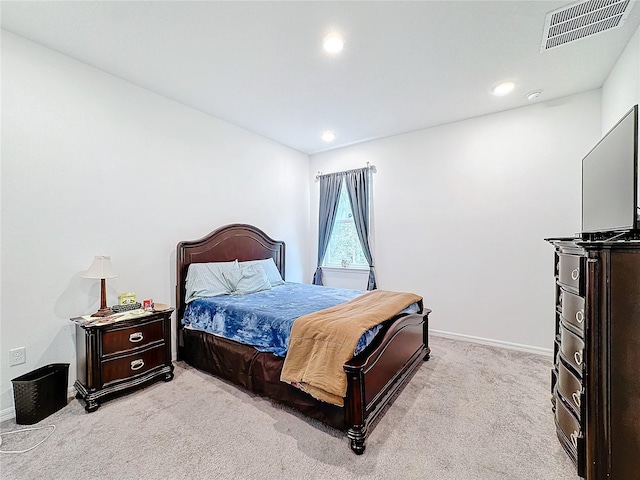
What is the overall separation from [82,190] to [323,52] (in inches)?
93.5

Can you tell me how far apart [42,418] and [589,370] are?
11.2 ft

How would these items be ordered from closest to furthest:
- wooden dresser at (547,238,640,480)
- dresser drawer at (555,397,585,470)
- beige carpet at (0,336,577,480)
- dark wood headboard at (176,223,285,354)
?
wooden dresser at (547,238,640,480), dresser drawer at (555,397,585,470), beige carpet at (0,336,577,480), dark wood headboard at (176,223,285,354)

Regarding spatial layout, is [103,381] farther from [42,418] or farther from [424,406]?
[424,406]

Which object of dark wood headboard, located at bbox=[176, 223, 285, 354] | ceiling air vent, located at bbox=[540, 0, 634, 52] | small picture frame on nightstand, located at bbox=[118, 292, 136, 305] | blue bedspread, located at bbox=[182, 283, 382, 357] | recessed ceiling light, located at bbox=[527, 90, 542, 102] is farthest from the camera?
dark wood headboard, located at bbox=[176, 223, 285, 354]

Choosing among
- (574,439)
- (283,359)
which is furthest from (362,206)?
(574,439)

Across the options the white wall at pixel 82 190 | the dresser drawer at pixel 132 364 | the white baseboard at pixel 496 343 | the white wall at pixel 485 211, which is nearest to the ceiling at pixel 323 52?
the white wall at pixel 82 190

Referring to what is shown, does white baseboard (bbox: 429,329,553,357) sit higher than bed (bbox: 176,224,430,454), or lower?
lower

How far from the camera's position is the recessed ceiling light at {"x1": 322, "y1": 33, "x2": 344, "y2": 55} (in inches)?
83.4

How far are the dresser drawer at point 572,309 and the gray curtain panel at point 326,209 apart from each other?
3.29 m

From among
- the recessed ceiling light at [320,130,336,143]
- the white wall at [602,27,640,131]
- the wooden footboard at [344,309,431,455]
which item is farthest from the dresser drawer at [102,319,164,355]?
the white wall at [602,27,640,131]

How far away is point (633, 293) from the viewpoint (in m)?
1.23

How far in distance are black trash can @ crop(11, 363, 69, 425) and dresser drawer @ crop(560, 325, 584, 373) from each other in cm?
340

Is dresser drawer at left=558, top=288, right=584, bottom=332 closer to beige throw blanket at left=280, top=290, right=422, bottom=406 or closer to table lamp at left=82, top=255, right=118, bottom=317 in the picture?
beige throw blanket at left=280, top=290, right=422, bottom=406

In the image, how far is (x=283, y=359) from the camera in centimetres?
215
